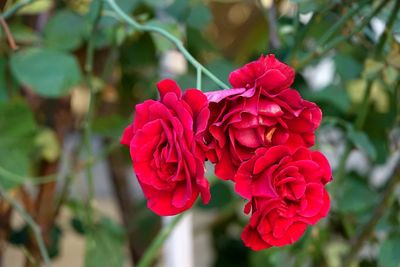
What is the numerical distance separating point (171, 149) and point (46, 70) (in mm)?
501

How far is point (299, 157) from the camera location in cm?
46

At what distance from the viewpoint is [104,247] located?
1.06 m

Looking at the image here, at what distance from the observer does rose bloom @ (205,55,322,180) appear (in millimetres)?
456

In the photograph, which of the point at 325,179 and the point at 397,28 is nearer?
the point at 325,179

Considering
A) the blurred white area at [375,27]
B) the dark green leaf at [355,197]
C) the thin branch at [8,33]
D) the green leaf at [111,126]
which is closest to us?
the thin branch at [8,33]

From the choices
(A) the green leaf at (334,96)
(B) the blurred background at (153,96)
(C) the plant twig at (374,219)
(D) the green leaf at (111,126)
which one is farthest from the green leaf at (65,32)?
(C) the plant twig at (374,219)

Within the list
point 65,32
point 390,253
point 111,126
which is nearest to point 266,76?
point 390,253

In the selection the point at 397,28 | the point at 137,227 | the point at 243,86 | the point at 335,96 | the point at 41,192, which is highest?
the point at 243,86

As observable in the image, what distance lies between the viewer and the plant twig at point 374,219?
0.87 meters

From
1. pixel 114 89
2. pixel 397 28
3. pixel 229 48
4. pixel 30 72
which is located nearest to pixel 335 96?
pixel 397 28

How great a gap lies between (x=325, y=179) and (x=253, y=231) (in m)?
0.06

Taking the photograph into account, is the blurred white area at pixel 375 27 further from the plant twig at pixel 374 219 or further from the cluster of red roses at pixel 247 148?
the cluster of red roses at pixel 247 148

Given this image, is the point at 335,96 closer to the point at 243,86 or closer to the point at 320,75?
the point at 243,86

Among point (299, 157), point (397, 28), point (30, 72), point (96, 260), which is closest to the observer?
point (299, 157)
